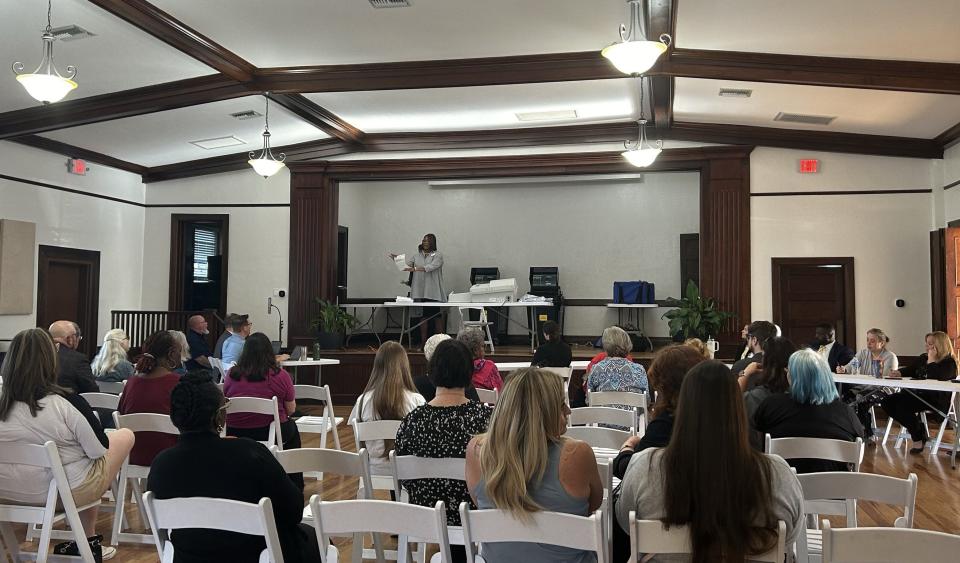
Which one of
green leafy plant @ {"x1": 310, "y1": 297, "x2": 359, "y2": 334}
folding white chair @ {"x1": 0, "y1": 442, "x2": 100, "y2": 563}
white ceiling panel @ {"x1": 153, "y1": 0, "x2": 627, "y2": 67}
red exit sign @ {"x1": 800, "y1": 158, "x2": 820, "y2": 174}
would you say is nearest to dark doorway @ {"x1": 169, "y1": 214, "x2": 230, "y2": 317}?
green leafy plant @ {"x1": 310, "y1": 297, "x2": 359, "y2": 334}

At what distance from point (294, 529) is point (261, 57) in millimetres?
5591

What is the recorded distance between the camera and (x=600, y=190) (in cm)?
1359

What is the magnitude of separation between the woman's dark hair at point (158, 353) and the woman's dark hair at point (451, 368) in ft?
6.11

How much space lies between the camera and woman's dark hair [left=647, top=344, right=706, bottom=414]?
2857mm

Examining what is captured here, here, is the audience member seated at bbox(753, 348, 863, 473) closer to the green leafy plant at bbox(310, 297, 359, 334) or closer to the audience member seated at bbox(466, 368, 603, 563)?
the audience member seated at bbox(466, 368, 603, 563)

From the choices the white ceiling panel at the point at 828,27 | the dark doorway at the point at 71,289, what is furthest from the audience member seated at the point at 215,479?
the dark doorway at the point at 71,289

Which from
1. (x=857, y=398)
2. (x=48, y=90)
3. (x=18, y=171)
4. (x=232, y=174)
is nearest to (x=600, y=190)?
(x=232, y=174)

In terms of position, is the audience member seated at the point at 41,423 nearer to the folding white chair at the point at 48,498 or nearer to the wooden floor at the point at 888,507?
the folding white chair at the point at 48,498

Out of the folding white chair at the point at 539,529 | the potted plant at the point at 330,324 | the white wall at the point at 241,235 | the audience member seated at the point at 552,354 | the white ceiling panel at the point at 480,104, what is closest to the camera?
the folding white chair at the point at 539,529

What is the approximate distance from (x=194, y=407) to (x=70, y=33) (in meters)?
5.00

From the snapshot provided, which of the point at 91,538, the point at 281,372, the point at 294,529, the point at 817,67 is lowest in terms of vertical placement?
the point at 91,538

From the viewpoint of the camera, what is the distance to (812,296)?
9.82m

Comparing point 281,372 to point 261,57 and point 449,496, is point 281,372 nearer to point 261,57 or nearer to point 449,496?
point 449,496

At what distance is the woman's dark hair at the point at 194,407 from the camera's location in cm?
255
